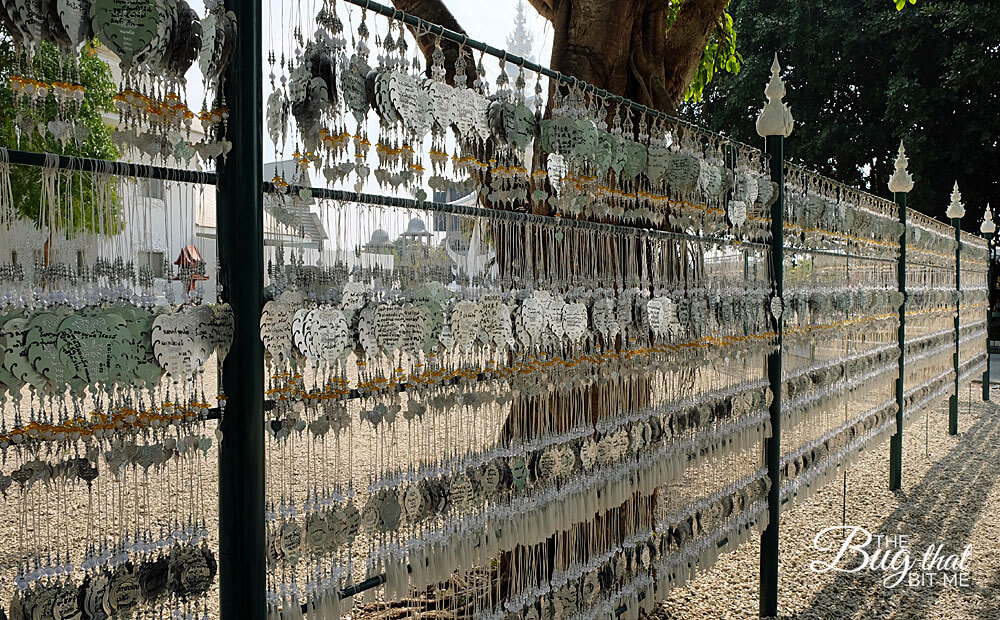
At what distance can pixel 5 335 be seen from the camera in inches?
35.3

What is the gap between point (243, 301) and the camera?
1126 mm

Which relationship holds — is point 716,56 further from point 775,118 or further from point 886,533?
point 886,533

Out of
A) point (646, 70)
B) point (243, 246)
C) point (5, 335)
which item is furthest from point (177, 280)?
point (646, 70)

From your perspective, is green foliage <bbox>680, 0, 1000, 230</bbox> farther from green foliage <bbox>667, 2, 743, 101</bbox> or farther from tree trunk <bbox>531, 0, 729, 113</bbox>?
tree trunk <bbox>531, 0, 729, 113</bbox>

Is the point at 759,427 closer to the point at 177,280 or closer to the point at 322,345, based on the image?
the point at 322,345

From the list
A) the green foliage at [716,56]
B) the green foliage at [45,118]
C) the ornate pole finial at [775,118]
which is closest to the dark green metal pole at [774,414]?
the ornate pole finial at [775,118]

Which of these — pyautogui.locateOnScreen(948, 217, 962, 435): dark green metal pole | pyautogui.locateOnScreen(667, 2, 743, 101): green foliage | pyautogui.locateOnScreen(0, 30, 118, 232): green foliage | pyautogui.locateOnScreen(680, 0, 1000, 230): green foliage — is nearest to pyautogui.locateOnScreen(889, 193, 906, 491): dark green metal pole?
pyautogui.locateOnScreen(667, 2, 743, 101): green foliage

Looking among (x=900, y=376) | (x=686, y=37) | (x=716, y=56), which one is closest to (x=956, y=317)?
(x=900, y=376)

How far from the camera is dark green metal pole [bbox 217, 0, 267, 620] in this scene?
113cm

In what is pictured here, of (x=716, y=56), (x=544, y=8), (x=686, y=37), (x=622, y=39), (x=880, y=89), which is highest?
(x=880, y=89)

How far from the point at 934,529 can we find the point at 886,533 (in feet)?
1.06

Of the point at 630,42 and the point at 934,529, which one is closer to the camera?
the point at 630,42

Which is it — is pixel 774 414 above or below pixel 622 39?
below

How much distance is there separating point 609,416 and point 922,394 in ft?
13.4
